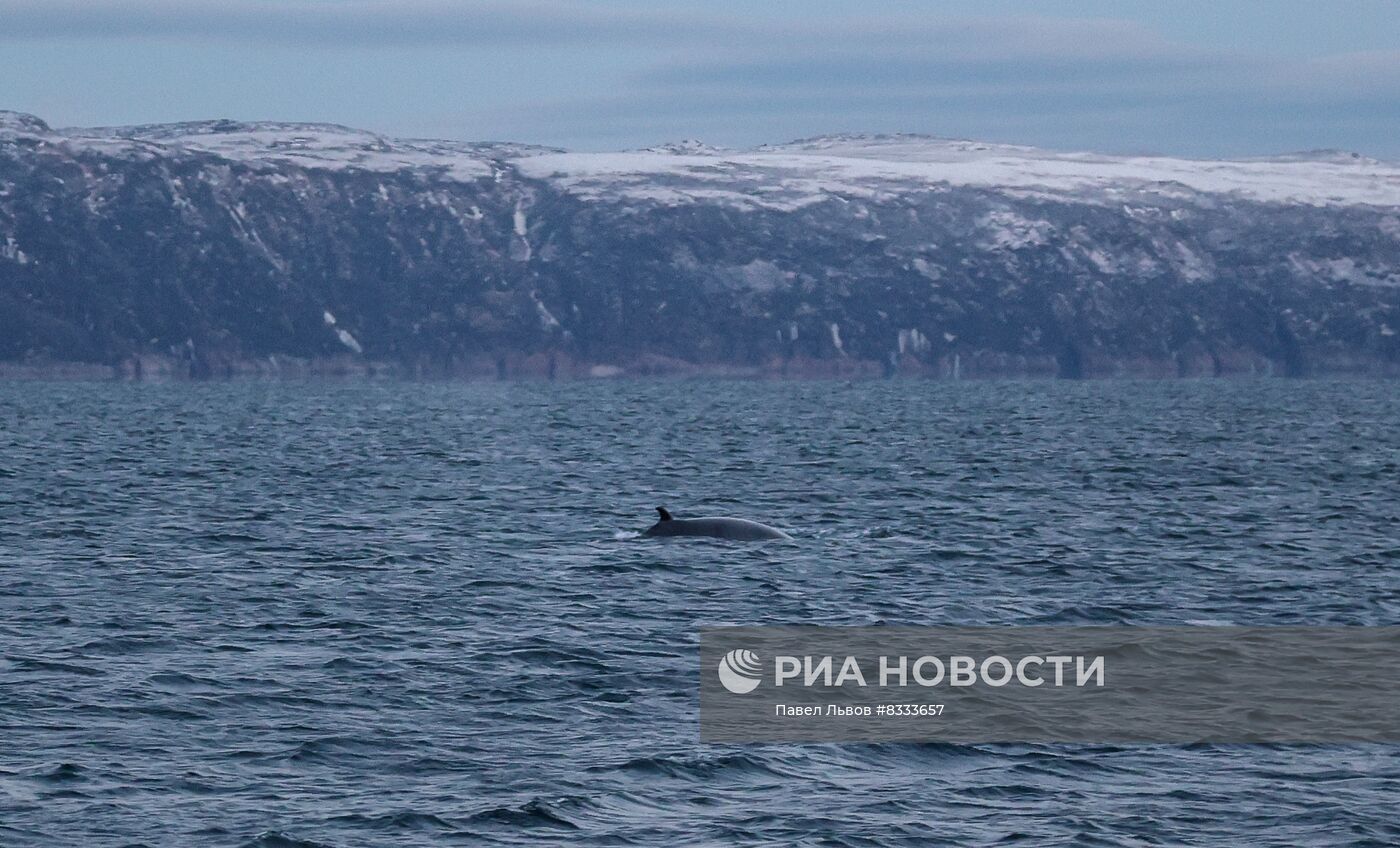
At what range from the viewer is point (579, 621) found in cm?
3356

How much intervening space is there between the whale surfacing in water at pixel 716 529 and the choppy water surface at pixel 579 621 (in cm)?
70

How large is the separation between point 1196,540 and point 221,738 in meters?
29.6

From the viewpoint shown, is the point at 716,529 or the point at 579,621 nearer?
the point at 579,621

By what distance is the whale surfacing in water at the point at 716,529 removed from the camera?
4712 centimetres

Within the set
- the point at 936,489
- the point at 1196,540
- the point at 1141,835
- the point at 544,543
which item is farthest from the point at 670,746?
the point at 936,489

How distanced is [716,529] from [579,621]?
13910 mm

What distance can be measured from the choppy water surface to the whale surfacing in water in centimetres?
70

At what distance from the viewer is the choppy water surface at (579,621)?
20500 millimetres

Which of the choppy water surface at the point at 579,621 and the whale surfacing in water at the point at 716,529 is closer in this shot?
the choppy water surface at the point at 579,621

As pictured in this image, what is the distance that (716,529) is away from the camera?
1860 inches

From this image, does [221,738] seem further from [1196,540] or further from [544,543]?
[1196,540]

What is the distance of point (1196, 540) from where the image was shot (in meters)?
48.0

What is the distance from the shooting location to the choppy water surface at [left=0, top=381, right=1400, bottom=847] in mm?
20500

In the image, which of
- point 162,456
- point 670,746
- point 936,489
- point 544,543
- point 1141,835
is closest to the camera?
point 1141,835
